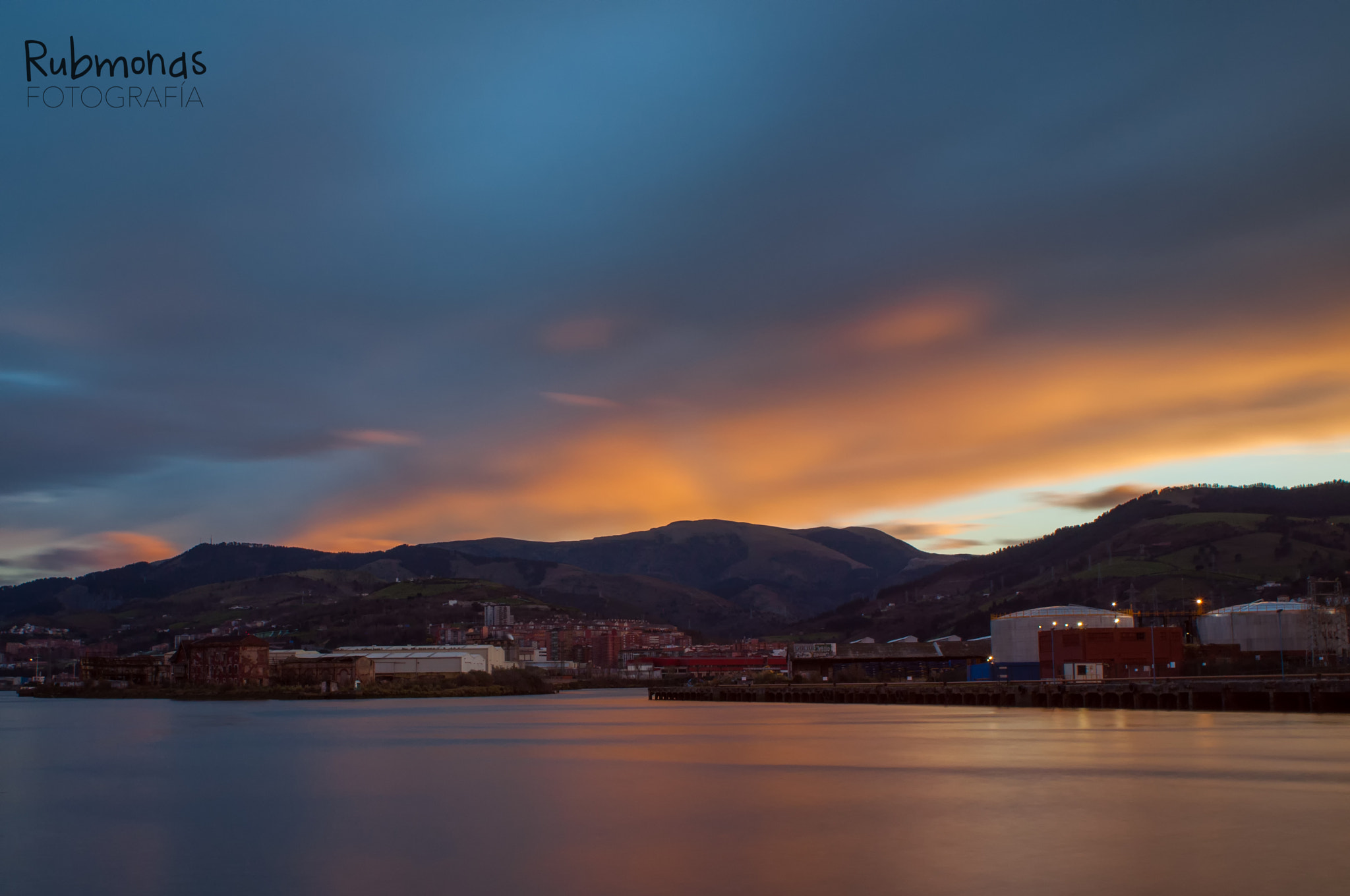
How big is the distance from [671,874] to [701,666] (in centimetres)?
17151

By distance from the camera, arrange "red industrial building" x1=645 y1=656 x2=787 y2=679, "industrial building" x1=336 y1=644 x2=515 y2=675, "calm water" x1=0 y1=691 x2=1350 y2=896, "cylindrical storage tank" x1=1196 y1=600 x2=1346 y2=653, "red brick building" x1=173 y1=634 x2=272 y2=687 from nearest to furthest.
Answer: "calm water" x1=0 y1=691 x2=1350 y2=896, "cylindrical storage tank" x1=1196 y1=600 x2=1346 y2=653, "red brick building" x1=173 y1=634 x2=272 y2=687, "industrial building" x1=336 y1=644 x2=515 y2=675, "red industrial building" x1=645 y1=656 x2=787 y2=679

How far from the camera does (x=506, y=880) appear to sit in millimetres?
21312

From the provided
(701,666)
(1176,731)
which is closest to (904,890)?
(1176,731)

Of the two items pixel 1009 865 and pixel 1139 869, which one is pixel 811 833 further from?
pixel 1139 869

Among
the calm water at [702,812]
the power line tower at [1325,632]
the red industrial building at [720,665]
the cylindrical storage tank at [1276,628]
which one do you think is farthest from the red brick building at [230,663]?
the power line tower at [1325,632]

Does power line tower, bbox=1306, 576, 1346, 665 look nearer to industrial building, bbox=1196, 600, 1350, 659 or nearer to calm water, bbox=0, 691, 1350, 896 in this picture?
industrial building, bbox=1196, 600, 1350, 659

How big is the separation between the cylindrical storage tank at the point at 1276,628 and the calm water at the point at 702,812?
31.5 m

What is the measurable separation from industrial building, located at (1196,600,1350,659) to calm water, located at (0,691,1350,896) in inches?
1233

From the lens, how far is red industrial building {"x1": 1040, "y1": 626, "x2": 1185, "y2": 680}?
82812 mm

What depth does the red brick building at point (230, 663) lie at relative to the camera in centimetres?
12425

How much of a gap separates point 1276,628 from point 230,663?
98.7 m

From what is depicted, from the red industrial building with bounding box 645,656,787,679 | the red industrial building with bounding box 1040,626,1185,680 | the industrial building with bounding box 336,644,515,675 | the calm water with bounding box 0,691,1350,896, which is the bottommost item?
the red industrial building with bounding box 645,656,787,679

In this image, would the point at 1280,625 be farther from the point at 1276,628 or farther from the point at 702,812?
the point at 702,812

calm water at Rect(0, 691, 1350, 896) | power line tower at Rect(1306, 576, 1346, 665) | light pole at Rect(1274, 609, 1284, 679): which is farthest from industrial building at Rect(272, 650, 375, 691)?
power line tower at Rect(1306, 576, 1346, 665)
